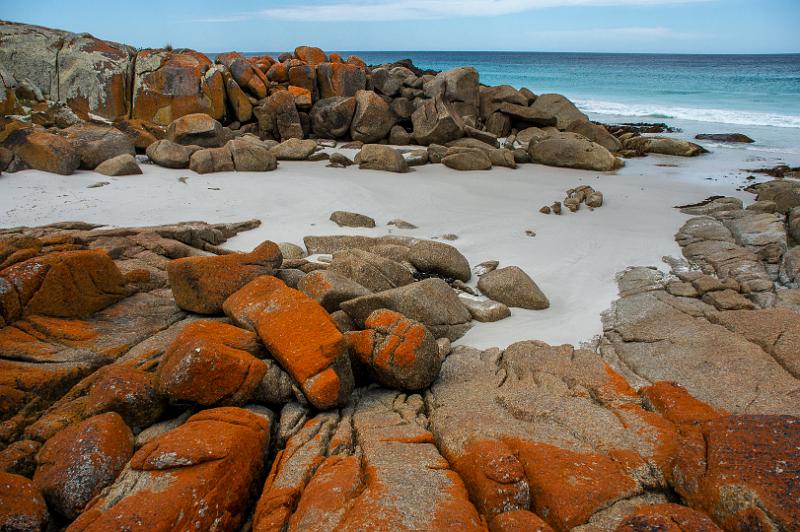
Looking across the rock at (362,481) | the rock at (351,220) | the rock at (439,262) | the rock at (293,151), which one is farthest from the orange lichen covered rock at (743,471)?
the rock at (293,151)

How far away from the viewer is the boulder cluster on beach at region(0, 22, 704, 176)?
14.1 m

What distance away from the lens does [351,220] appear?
1030cm

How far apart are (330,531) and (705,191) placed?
1454 centimetres

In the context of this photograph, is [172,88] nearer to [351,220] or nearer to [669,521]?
[351,220]

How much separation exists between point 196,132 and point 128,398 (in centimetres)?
1335

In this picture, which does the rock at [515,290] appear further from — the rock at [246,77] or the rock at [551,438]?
the rock at [246,77]

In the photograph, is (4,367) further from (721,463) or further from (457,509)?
(721,463)

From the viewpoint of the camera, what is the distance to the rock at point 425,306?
5.91 meters

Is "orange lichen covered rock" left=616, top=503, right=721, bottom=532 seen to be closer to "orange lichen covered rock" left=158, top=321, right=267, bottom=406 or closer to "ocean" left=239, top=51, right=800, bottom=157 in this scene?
"orange lichen covered rock" left=158, top=321, right=267, bottom=406

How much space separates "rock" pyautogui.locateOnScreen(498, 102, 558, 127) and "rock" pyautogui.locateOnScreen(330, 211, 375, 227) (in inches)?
546

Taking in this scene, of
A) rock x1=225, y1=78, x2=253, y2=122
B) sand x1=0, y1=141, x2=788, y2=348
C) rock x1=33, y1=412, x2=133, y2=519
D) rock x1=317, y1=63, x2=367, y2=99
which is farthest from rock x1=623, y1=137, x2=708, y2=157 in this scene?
rock x1=33, y1=412, x2=133, y2=519

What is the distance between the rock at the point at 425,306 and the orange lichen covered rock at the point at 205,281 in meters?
1.36

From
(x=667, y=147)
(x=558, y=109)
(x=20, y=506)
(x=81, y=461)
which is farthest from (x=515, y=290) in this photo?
(x=558, y=109)

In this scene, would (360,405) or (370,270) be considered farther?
(370,270)
